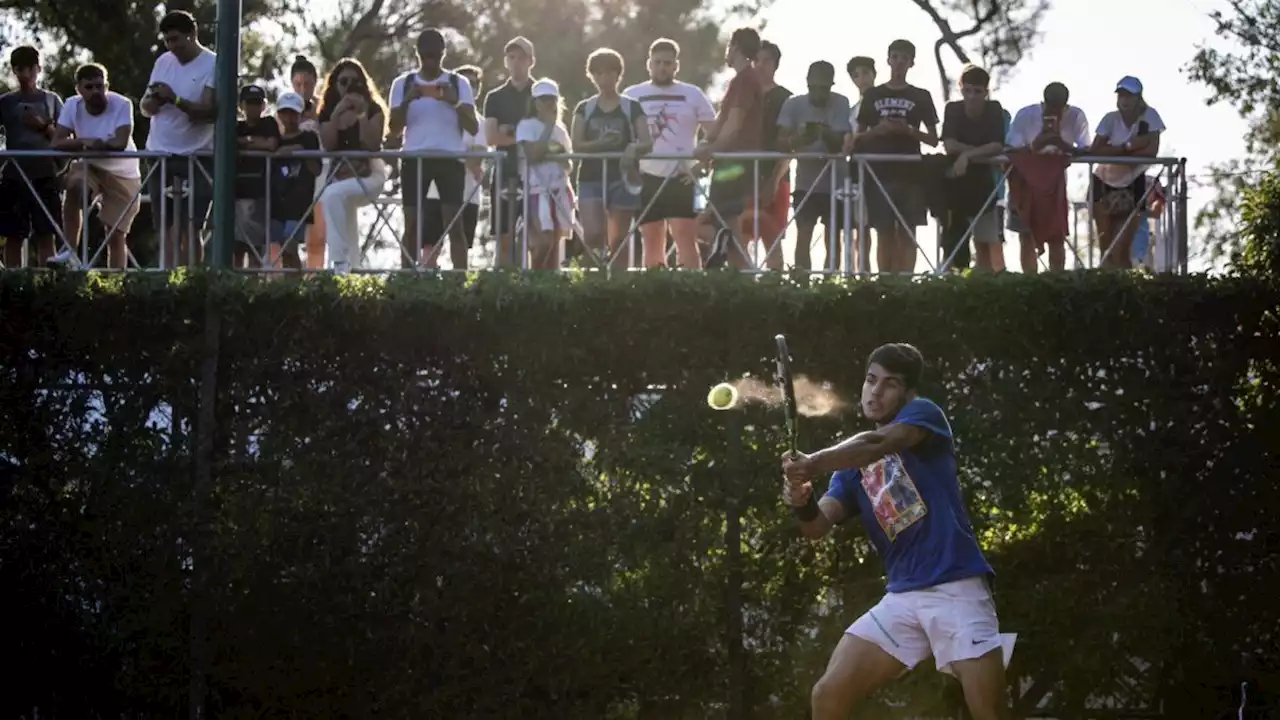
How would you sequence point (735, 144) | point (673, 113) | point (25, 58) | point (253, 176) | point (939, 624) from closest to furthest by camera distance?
1. point (939, 624)
2. point (735, 144)
3. point (673, 113)
4. point (253, 176)
5. point (25, 58)

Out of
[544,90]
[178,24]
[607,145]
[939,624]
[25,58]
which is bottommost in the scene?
[939,624]

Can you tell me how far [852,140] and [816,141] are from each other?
0.79 feet

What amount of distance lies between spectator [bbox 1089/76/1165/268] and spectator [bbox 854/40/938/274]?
1041 mm

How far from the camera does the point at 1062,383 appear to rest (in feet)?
33.9

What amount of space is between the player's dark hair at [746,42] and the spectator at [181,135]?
3.28m

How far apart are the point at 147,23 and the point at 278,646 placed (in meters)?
17.5

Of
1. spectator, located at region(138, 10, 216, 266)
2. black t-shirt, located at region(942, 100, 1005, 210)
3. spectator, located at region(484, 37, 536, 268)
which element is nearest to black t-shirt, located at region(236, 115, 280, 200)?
spectator, located at region(138, 10, 216, 266)

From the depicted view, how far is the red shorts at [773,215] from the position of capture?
38.8ft

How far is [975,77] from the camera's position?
11.8 metres

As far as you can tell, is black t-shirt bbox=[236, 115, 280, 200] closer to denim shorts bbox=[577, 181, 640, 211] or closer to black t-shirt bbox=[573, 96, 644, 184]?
black t-shirt bbox=[573, 96, 644, 184]

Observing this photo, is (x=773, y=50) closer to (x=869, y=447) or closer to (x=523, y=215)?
(x=523, y=215)

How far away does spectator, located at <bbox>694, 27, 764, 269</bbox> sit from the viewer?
1153 centimetres

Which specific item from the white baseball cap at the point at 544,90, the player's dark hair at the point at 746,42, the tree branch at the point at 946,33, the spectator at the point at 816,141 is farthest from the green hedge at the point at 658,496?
the tree branch at the point at 946,33

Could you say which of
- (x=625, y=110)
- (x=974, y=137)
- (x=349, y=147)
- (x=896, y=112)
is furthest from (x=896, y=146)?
(x=349, y=147)
